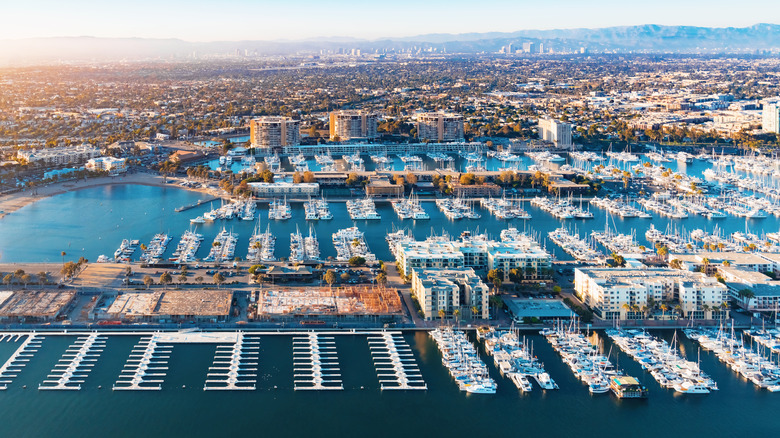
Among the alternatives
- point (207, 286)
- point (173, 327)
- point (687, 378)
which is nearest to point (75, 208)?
point (207, 286)

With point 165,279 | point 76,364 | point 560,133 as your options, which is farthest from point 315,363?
point 560,133

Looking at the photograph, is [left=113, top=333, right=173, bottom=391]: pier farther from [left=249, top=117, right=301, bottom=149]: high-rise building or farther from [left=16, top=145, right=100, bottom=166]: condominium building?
[left=249, top=117, right=301, bottom=149]: high-rise building

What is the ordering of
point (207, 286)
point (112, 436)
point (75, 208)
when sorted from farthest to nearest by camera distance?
point (75, 208)
point (207, 286)
point (112, 436)

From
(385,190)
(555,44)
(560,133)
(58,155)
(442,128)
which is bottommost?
(385,190)

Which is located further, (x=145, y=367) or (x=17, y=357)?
(x=17, y=357)

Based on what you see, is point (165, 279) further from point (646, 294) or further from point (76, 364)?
point (646, 294)

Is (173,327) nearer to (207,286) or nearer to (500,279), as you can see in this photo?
(207,286)
